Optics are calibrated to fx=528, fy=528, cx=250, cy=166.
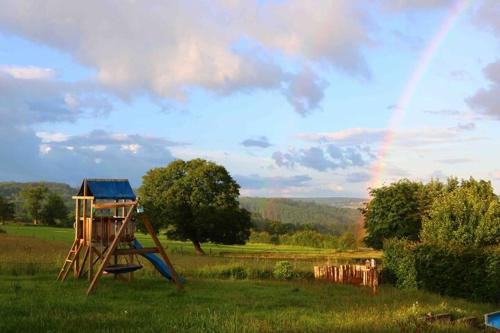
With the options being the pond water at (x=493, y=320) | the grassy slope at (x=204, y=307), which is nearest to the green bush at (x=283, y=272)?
the grassy slope at (x=204, y=307)

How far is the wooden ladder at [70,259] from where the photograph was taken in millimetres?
20391

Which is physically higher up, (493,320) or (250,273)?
(493,320)

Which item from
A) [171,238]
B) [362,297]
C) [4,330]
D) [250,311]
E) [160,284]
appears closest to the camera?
[4,330]

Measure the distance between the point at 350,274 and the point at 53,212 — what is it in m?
96.4

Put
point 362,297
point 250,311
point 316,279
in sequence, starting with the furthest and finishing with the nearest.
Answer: point 316,279 → point 362,297 → point 250,311

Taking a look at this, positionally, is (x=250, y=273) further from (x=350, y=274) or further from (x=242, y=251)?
(x=242, y=251)

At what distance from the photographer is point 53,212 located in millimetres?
109750

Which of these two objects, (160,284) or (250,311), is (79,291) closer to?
(160,284)

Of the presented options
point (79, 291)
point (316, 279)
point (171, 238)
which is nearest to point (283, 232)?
point (171, 238)

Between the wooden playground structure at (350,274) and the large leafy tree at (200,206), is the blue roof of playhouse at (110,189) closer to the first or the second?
the wooden playground structure at (350,274)

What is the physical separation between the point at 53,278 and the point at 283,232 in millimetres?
104998

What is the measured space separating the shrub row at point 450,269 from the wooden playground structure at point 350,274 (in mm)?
1611

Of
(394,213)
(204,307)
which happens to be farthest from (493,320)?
(394,213)

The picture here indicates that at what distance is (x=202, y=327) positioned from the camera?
10258mm
